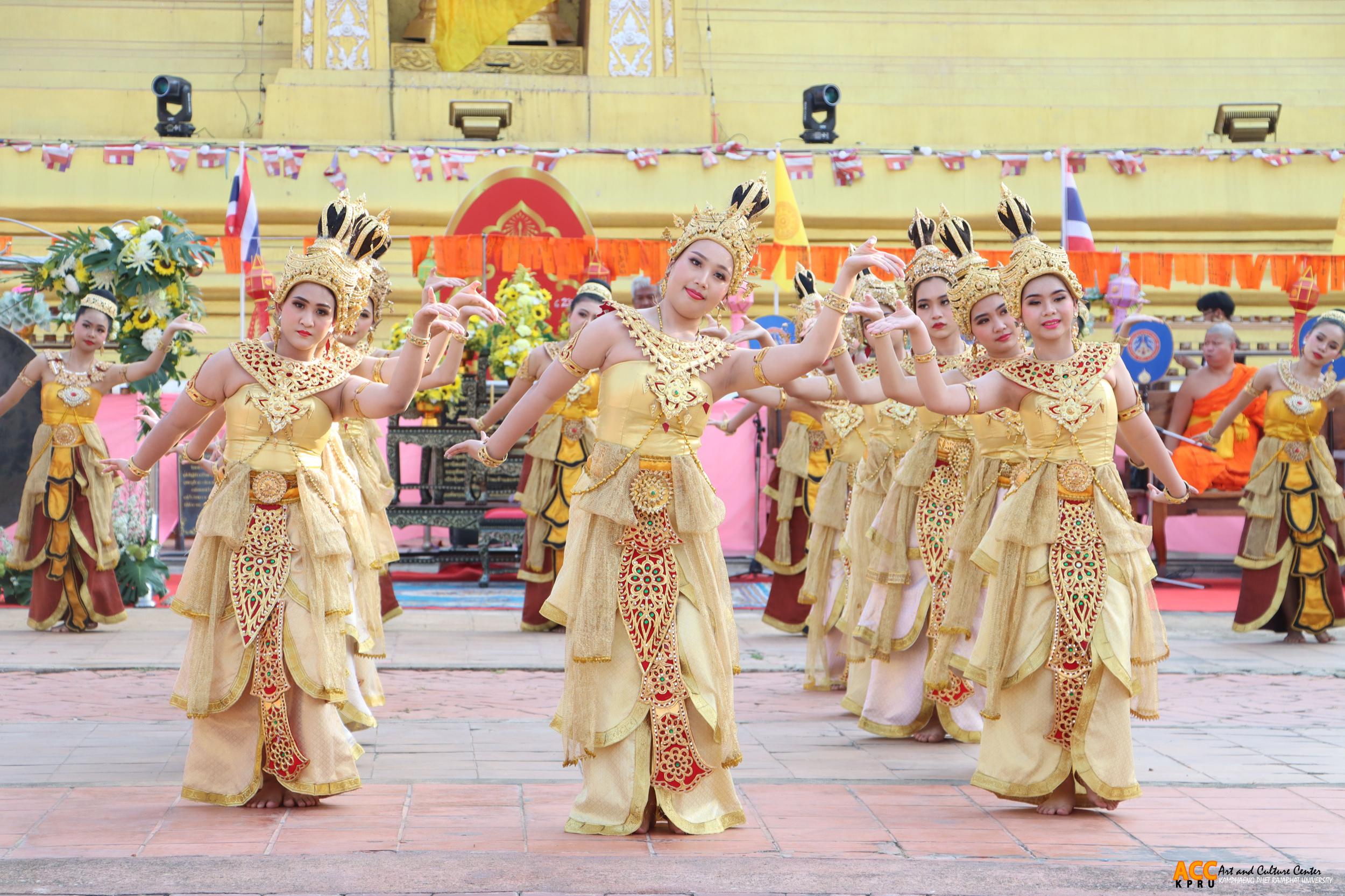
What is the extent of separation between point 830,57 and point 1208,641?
35.6 feet

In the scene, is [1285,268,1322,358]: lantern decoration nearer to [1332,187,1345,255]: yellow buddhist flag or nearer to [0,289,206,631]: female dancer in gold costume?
[1332,187,1345,255]: yellow buddhist flag

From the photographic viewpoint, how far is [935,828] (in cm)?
470

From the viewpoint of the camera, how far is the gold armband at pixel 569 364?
189 inches

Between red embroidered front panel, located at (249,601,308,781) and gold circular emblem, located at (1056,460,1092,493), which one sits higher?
gold circular emblem, located at (1056,460,1092,493)

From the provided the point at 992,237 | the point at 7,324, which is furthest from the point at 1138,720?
the point at 992,237

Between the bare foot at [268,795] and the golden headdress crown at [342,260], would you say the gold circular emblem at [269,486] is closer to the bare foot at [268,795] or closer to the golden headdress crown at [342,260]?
the golden headdress crown at [342,260]

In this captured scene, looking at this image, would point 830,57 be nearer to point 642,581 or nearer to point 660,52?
point 660,52

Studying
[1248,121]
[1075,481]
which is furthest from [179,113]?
[1075,481]

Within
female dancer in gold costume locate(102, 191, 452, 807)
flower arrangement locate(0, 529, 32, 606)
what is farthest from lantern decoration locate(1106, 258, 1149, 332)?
female dancer in gold costume locate(102, 191, 452, 807)

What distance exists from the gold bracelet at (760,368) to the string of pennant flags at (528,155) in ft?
34.7

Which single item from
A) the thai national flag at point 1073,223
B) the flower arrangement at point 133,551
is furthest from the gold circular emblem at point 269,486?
the thai national flag at point 1073,223

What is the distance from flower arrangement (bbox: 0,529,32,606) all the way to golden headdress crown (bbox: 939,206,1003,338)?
6.49m

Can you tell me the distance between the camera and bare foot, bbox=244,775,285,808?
491cm

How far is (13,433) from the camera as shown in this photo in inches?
372
